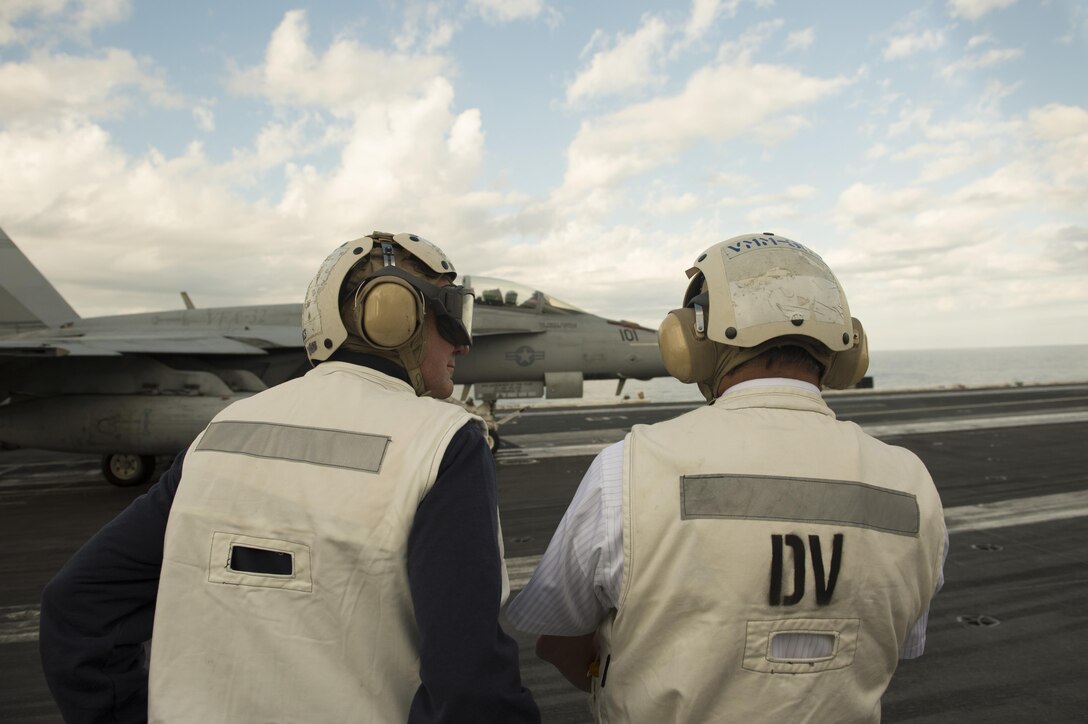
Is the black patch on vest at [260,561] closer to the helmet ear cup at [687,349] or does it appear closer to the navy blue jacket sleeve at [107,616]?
the navy blue jacket sleeve at [107,616]

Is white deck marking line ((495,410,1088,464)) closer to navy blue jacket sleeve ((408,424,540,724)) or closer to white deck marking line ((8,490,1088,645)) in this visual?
white deck marking line ((8,490,1088,645))

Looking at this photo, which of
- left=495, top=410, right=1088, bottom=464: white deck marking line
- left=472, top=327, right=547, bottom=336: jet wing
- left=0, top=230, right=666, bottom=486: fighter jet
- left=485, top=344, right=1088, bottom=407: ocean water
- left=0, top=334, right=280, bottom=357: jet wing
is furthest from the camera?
left=485, top=344, right=1088, bottom=407: ocean water

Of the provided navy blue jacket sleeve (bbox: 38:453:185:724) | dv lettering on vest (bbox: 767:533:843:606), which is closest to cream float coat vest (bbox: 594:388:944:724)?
dv lettering on vest (bbox: 767:533:843:606)

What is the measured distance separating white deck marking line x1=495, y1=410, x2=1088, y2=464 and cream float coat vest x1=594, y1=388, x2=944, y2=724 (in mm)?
10493

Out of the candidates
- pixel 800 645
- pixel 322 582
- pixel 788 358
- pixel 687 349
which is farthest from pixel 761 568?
pixel 322 582

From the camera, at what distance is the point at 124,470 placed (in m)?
10.5

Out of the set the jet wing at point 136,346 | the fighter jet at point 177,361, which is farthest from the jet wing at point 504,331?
the jet wing at point 136,346

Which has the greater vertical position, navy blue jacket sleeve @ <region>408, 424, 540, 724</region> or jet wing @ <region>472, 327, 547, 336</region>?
jet wing @ <region>472, 327, 547, 336</region>

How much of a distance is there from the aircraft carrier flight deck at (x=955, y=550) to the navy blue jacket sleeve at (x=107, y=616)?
8.32 ft

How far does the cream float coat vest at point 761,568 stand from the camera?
5.19 ft

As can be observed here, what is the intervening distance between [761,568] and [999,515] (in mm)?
7996

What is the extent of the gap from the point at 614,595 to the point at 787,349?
82 centimetres

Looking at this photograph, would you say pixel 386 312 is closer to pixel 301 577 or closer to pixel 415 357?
pixel 415 357

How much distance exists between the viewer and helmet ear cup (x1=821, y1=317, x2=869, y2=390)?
2072 millimetres
